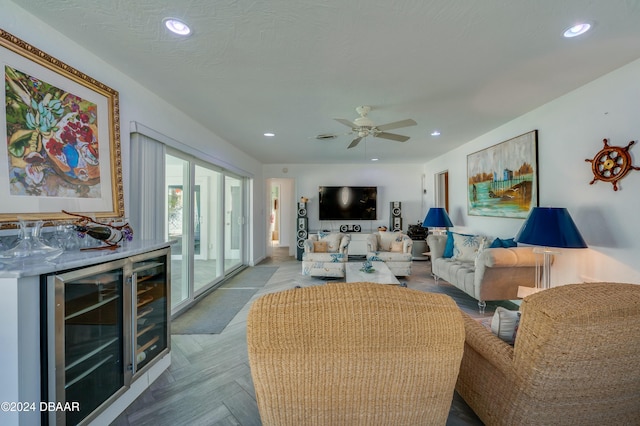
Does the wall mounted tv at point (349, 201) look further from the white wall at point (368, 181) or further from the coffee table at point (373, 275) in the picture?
the coffee table at point (373, 275)

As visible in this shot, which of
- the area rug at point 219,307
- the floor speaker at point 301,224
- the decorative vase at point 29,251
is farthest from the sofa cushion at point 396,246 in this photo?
the decorative vase at point 29,251

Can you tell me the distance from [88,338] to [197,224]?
8.30ft

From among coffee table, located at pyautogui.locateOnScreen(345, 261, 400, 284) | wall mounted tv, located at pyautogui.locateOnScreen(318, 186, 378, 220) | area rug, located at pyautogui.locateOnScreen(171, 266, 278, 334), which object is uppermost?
wall mounted tv, located at pyautogui.locateOnScreen(318, 186, 378, 220)

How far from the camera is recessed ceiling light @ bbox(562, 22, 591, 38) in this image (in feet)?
5.67

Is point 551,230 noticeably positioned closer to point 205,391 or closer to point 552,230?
point 552,230

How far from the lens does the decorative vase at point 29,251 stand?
52.3 inches

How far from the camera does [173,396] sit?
1.87 m

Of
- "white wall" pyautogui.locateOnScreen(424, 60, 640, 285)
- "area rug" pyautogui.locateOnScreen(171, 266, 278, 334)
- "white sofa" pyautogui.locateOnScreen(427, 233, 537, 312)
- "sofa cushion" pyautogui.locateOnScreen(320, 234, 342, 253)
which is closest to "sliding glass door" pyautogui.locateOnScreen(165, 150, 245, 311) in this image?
"area rug" pyautogui.locateOnScreen(171, 266, 278, 334)

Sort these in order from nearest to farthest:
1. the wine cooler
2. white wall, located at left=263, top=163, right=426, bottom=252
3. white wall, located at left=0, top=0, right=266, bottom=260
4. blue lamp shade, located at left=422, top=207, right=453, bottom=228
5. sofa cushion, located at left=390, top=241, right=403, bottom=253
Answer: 1. the wine cooler
2. white wall, located at left=0, top=0, right=266, bottom=260
3. blue lamp shade, located at left=422, top=207, right=453, bottom=228
4. sofa cushion, located at left=390, top=241, right=403, bottom=253
5. white wall, located at left=263, top=163, right=426, bottom=252

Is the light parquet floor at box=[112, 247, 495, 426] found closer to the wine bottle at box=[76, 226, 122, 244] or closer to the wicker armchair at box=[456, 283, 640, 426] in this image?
the wicker armchair at box=[456, 283, 640, 426]

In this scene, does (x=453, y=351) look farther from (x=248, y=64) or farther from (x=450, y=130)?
(x=450, y=130)

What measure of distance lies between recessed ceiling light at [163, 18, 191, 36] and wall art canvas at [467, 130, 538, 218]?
3893 millimetres

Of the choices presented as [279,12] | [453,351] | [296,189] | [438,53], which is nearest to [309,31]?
[279,12]

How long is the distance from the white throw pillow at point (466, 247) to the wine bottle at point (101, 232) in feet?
14.5
